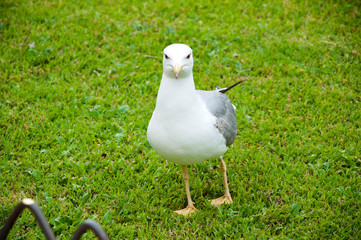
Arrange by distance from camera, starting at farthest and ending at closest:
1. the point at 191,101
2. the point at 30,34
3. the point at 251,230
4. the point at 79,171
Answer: the point at 30,34, the point at 79,171, the point at 251,230, the point at 191,101

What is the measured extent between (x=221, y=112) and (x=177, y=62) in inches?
30.9

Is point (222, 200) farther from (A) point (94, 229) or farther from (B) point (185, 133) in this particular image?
(A) point (94, 229)

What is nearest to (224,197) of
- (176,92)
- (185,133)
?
(185,133)

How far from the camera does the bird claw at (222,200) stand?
3.60 metres

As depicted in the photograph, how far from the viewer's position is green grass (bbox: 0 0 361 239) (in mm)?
3447

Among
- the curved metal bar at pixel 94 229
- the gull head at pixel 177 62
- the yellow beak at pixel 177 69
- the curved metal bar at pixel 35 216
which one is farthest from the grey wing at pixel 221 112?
the curved metal bar at pixel 35 216

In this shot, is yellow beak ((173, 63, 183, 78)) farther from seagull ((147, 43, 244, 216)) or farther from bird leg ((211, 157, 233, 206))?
bird leg ((211, 157, 233, 206))

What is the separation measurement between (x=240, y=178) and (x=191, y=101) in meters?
1.33

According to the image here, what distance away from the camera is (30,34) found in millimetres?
5707

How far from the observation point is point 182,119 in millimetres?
2930

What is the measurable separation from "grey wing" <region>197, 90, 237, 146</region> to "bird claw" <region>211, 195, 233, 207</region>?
58 cm

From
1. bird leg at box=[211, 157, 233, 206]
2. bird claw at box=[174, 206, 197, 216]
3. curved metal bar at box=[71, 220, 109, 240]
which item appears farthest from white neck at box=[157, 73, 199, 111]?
curved metal bar at box=[71, 220, 109, 240]

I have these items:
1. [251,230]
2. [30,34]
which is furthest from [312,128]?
[30,34]

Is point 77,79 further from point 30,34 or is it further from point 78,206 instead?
point 78,206
